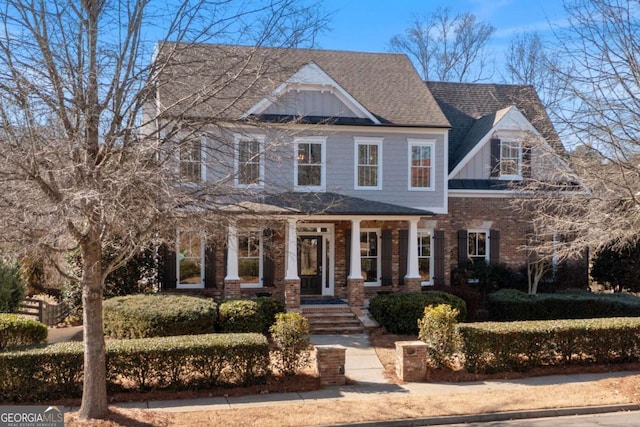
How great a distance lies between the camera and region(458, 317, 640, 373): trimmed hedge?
1204cm

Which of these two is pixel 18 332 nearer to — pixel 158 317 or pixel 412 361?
pixel 158 317

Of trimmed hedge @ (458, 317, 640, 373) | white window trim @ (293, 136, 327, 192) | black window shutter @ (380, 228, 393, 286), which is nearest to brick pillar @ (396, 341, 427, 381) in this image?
trimmed hedge @ (458, 317, 640, 373)

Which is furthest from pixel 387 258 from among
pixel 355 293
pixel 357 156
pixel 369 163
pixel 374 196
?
pixel 357 156

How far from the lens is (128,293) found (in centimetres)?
1703

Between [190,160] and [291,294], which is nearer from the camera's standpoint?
[190,160]

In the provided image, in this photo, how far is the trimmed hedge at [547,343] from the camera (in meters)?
12.0

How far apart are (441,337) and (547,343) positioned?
2.38 metres

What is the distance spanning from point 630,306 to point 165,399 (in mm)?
13489

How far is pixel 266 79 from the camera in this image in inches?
374

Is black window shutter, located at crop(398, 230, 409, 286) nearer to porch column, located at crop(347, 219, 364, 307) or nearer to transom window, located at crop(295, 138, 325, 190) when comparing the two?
porch column, located at crop(347, 219, 364, 307)

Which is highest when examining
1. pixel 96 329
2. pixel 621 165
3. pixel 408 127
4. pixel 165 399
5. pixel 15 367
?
pixel 408 127

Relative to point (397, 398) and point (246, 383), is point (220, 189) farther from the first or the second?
point (397, 398)

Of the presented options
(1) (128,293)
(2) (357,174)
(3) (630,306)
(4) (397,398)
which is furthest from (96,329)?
(3) (630,306)

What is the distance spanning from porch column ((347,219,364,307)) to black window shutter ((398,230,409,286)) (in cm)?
219
